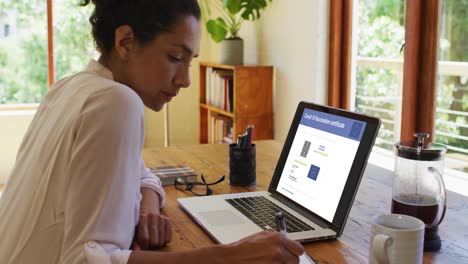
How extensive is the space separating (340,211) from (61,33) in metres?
4.08

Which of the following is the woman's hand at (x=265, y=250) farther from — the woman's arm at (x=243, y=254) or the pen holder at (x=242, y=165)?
the pen holder at (x=242, y=165)

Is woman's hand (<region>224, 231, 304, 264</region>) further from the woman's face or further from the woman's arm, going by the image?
the woman's face

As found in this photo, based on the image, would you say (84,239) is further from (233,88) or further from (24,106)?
(24,106)

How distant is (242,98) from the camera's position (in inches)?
148

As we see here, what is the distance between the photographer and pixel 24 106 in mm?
4770

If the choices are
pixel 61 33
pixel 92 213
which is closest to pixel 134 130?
pixel 92 213

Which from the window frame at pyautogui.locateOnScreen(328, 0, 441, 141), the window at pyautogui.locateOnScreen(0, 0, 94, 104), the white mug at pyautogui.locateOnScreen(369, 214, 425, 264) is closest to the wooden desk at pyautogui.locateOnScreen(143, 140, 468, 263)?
the white mug at pyautogui.locateOnScreen(369, 214, 425, 264)

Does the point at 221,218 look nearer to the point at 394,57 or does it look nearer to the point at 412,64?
the point at 412,64

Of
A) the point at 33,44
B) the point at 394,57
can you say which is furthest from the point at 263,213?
the point at 33,44

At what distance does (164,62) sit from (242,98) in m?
2.65

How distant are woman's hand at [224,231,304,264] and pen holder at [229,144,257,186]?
0.67m

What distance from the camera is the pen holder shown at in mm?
1646

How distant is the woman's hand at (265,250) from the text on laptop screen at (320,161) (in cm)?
30

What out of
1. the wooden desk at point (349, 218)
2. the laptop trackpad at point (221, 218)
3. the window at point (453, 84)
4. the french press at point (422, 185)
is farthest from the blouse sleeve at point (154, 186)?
the window at point (453, 84)
